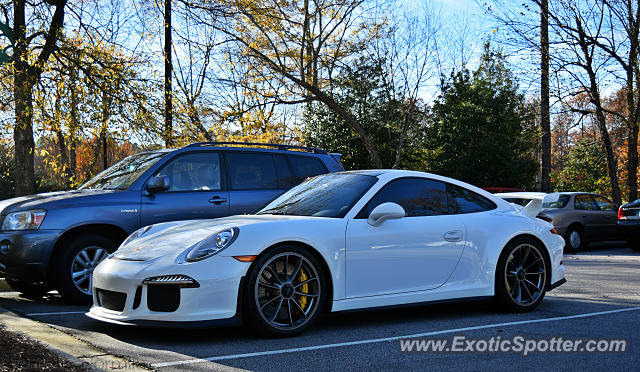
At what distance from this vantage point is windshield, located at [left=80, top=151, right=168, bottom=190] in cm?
807

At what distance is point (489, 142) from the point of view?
33.4 metres

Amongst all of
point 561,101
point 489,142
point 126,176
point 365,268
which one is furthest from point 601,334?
point 489,142

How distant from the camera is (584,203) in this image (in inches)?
663

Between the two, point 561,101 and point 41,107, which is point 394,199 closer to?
point 41,107

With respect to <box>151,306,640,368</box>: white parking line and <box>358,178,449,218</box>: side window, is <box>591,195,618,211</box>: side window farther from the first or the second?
<box>358,178,449,218</box>: side window

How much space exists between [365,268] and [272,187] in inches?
127

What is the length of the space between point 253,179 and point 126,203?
5.40 feet

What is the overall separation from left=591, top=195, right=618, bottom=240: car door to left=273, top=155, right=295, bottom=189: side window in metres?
11.0

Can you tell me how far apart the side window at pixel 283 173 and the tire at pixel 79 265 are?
91.1 inches

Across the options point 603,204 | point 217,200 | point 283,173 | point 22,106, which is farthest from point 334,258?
point 603,204

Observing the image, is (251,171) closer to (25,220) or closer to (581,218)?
(25,220)

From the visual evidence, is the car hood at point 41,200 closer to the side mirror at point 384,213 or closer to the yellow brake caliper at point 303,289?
the yellow brake caliper at point 303,289

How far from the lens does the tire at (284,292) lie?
508 cm

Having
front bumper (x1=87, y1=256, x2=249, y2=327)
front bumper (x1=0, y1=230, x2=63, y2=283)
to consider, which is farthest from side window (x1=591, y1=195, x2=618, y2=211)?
front bumper (x1=87, y1=256, x2=249, y2=327)
